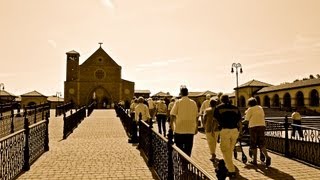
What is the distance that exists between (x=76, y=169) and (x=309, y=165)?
6339mm

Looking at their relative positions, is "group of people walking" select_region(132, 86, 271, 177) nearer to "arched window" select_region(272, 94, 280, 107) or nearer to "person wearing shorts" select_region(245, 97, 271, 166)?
"person wearing shorts" select_region(245, 97, 271, 166)

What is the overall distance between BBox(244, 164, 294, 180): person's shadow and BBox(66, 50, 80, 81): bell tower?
58678 millimetres

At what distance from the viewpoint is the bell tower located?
6391 cm

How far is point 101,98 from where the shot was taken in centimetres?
6341

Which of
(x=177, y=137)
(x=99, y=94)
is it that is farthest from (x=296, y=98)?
(x=177, y=137)

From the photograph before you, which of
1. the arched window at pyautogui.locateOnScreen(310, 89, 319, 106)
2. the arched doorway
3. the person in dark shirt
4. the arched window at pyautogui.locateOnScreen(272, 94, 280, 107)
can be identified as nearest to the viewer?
the person in dark shirt

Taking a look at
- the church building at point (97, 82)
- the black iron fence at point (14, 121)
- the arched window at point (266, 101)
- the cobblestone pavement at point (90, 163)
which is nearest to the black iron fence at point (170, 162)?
the cobblestone pavement at point (90, 163)

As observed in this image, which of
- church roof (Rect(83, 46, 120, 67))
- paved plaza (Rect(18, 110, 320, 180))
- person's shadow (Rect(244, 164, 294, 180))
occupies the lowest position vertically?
person's shadow (Rect(244, 164, 294, 180))

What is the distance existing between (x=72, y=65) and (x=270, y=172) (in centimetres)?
6128

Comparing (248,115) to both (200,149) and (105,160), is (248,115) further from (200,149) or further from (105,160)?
(105,160)

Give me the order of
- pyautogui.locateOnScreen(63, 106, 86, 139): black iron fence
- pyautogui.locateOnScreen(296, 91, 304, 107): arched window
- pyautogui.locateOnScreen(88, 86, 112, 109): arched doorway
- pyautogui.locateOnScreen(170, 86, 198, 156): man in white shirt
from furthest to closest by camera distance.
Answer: pyautogui.locateOnScreen(88, 86, 112, 109): arched doorway < pyautogui.locateOnScreen(296, 91, 304, 107): arched window < pyautogui.locateOnScreen(63, 106, 86, 139): black iron fence < pyautogui.locateOnScreen(170, 86, 198, 156): man in white shirt

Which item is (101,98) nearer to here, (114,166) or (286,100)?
(286,100)

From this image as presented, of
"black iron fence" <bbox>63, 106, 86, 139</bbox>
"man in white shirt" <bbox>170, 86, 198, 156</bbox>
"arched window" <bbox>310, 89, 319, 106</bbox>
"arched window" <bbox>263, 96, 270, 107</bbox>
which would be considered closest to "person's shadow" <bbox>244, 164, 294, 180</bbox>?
"man in white shirt" <bbox>170, 86, 198, 156</bbox>

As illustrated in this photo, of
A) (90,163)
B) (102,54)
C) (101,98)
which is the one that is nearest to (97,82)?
(101,98)
